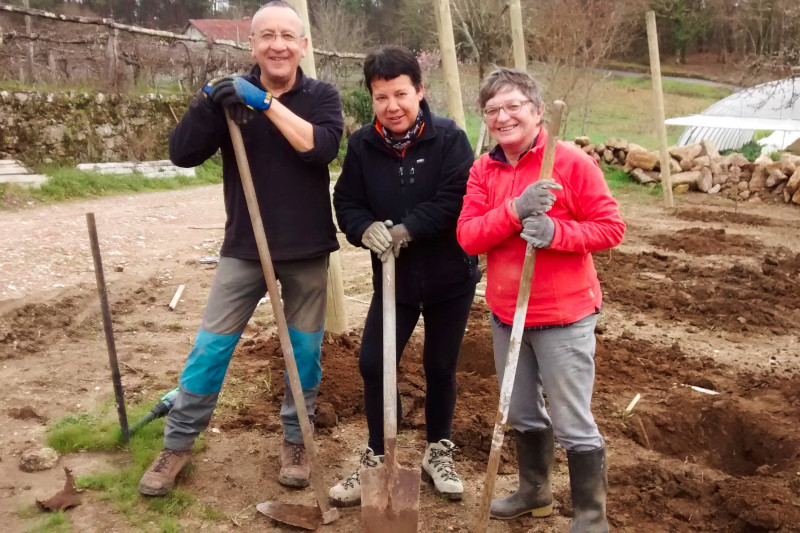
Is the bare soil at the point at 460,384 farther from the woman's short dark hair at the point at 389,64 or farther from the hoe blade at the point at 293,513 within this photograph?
the woman's short dark hair at the point at 389,64

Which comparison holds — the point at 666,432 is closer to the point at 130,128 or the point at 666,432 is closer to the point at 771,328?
the point at 771,328

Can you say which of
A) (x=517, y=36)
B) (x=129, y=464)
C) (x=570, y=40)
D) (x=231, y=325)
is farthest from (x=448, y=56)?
(x=570, y=40)

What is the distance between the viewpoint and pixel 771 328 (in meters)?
5.61

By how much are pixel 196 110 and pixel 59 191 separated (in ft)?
27.9

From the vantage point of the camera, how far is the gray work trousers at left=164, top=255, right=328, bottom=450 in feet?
10.2

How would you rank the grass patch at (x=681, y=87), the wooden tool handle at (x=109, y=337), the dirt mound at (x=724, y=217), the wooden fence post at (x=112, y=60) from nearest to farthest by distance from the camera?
the wooden tool handle at (x=109, y=337)
the dirt mound at (x=724, y=217)
the wooden fence post at (x=112, y=60)
the grass patch at (x=681, y=87)

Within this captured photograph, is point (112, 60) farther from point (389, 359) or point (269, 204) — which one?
point (389, 359)

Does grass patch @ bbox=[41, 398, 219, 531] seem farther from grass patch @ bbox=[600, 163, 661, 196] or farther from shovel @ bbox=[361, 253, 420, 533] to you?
grass patch @ bbox=[600, 163, 661, 196]

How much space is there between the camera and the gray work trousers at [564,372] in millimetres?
2574

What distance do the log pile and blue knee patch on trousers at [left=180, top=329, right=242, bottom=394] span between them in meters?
10.9

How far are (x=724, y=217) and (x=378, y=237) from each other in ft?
30.2

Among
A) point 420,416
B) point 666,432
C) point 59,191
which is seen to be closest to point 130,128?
point 59,191

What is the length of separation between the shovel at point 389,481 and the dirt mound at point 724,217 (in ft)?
29.3

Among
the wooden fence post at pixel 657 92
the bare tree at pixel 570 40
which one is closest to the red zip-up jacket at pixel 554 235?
the wooden fence post at pixel 657 92
